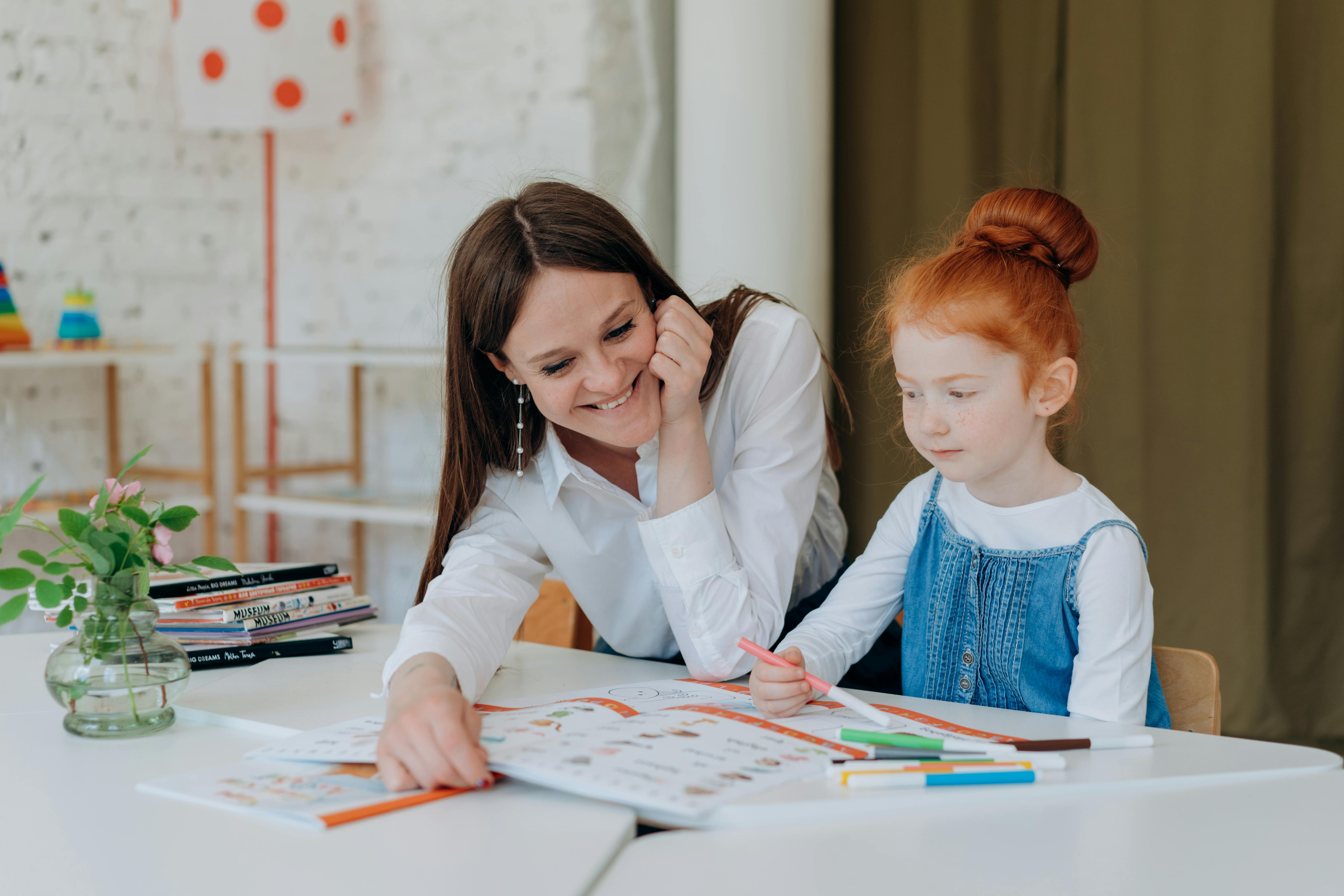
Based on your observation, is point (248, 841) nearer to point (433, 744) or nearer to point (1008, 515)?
point (433, 744)

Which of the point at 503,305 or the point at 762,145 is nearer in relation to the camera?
the point at 503,305

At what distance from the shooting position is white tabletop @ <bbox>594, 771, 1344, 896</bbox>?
0.67 metres

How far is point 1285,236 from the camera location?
7.70 ft

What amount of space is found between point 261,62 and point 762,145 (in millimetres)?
1333

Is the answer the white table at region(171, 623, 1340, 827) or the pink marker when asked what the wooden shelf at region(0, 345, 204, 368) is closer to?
the white table at region(171, 623, 1340, 827)

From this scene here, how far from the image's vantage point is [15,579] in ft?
3.11

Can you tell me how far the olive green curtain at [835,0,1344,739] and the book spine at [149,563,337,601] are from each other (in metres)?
1.34

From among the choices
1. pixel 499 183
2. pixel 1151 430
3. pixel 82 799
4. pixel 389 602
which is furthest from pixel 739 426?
pixel 389 602

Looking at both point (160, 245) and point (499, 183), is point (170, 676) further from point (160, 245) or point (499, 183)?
point (160, 245)

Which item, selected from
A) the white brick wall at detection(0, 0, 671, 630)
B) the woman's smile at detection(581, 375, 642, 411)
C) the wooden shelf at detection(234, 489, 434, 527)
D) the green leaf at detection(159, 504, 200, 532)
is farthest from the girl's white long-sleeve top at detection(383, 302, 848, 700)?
the white brick wall at detection(0, 0, 671, 630)

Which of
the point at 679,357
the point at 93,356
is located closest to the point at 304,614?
the point at 679,357

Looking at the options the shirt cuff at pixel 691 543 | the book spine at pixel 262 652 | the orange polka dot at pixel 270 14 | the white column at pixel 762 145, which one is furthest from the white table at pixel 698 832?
the orange polka dot at pixel 270 14

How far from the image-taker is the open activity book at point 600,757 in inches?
30.7

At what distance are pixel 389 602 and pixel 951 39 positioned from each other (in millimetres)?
2239
